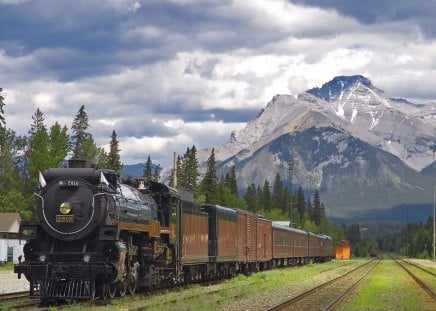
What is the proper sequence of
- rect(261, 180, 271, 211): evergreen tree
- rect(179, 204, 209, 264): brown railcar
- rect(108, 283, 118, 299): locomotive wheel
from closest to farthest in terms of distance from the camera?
rect(108, 283, 118, 299): locomotive wheel
rect(179, 204, 209, 264): brown railcar
rect(261, 180, 271, 211): evergreen tree

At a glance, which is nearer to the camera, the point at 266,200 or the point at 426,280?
the point at 426,280

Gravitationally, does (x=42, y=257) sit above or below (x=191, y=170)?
below

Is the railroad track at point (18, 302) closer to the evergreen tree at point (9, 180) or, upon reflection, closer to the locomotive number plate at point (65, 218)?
the locomotive number plate at point (65, 218)

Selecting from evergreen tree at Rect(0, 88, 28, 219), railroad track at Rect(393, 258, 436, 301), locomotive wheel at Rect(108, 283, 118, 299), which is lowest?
railroad track at Rect(393, 258, 436, 301)

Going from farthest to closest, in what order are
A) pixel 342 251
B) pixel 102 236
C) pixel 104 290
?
pixel 342 251
pixel 104 290
pixel 102 236

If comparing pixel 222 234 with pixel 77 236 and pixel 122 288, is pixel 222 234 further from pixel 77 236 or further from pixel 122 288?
pixel 77 236

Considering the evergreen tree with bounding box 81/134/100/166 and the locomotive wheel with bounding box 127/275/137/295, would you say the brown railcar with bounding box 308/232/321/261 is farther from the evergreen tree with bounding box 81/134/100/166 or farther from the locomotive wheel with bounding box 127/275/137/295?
the locomotive wheel with bounding box 127/275/137/295

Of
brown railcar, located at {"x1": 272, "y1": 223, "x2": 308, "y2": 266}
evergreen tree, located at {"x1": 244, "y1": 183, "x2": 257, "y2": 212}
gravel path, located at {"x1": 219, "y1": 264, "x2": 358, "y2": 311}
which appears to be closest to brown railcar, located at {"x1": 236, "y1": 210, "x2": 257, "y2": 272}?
gravel path, located at {"x1": 219, "y1": 264, "x2": 358, "y2": 311}

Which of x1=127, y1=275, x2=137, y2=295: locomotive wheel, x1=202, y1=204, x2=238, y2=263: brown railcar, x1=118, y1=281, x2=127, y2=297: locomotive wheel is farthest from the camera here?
x1=202, y1=204, x2=238, y2=263: brown railcar

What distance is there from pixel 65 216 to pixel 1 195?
231ft

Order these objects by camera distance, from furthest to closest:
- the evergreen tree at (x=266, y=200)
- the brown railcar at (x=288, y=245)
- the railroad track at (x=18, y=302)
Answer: the evergreen tree at (x=266, y=200), the brown railcar at (x=288, y=245), the railroad track at (x=18, y=302)

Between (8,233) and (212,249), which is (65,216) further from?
(8,233)

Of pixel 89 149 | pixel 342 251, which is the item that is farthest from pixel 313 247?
pixel 342 251

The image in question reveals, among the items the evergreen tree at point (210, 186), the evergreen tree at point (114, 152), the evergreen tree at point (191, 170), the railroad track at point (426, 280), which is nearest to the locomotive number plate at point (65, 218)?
the railroad track at point (426, 280)
